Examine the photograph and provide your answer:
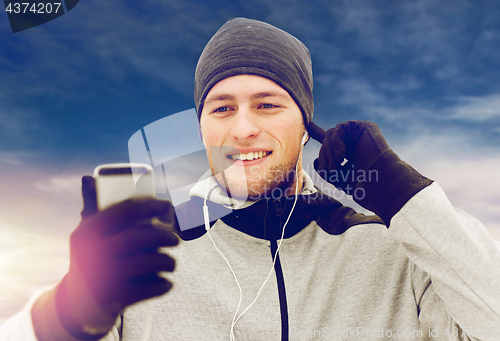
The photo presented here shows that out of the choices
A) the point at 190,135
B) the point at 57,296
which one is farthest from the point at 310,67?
the point at 57,296

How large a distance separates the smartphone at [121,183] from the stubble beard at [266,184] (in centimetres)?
99

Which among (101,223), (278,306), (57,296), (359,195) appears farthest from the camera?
(278,306)

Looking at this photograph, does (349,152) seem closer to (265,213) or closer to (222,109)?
(265,213)

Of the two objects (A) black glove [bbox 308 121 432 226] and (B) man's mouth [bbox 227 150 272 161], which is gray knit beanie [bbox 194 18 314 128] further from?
(A) black glove [bbox 308 121 432 226]

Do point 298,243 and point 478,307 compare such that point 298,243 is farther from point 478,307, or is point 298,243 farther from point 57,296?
point 57,296

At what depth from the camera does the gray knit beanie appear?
2.68m

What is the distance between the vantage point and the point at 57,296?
1483 millimetres

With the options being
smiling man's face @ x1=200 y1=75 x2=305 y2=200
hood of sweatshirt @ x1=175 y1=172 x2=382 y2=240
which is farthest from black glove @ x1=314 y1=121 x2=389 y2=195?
smiling man's face @ x1=200 y1=75 x2=305 y2=200

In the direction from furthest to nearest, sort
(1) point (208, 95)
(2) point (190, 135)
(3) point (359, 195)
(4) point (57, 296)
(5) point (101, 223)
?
(1) point (208, 95) < (2) point (190, 135) < (3) point (359, 195) < (4) point (57, 296) < (5) point (101, 223)

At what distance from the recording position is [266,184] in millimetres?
2525

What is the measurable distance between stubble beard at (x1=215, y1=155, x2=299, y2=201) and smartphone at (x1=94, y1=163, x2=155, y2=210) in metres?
0.99

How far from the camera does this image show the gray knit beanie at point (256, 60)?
8.79 feet

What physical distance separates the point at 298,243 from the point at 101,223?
1.46 m

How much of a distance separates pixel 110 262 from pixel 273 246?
47.5 inches
